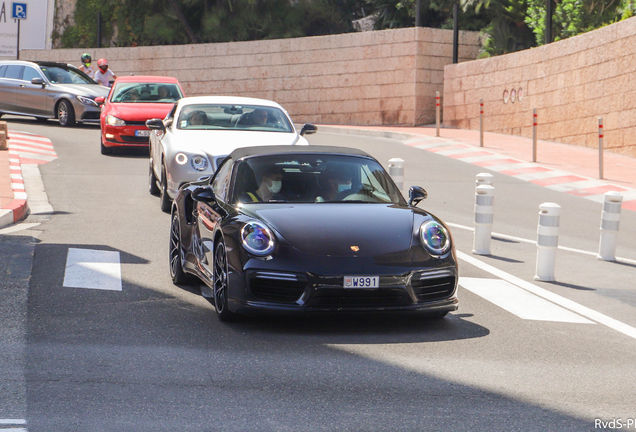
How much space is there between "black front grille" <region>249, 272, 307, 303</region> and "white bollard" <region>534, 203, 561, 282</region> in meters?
3.31

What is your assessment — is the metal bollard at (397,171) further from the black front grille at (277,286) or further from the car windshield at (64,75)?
the car windshield at (64,75)

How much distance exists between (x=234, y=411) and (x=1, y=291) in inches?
137

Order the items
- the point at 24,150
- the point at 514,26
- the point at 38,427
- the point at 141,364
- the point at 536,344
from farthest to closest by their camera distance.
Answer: the point at 514,26
the point at 24,150
the point at 536,344
the point at 141,364
the point at 38,427

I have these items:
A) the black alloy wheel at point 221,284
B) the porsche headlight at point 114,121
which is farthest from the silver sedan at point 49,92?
the black alloy wheel at point 221,284

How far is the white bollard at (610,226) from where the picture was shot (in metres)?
10.3

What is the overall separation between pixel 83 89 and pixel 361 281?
18.8 m

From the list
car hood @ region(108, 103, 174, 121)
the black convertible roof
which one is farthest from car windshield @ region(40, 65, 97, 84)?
the black convertible roof

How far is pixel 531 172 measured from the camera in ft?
60.3

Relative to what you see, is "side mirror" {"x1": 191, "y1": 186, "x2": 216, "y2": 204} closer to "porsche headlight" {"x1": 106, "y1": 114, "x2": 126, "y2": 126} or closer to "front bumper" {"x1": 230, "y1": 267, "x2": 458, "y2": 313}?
"front bumper" {"x1": 230, "y1": 267, "x2": 458, "y2": 313}

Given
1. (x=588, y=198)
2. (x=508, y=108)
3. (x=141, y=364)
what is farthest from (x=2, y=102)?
(x=141, y=364)

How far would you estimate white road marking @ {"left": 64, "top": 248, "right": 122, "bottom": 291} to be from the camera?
8141 millimetres

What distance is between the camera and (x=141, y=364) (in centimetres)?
567

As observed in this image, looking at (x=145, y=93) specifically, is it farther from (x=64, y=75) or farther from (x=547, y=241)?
(x=547, y=241)

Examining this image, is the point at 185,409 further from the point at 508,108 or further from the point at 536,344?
the point at 508,108
